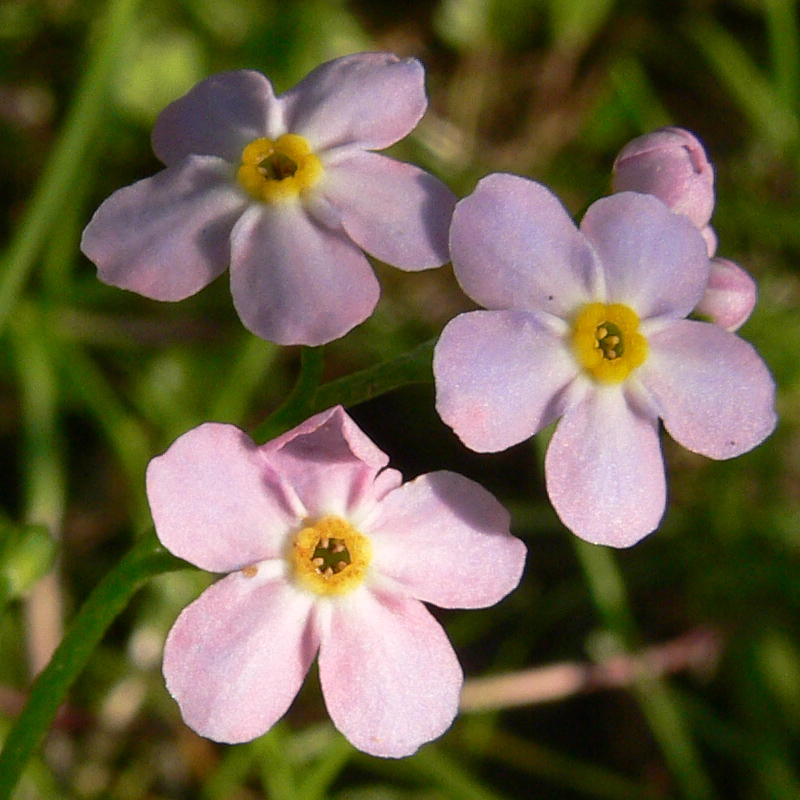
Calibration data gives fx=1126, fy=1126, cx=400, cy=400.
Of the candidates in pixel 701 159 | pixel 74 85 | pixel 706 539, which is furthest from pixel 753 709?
pixel 74 85

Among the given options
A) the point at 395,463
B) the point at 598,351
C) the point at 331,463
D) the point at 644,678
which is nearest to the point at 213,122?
the point at 331,463

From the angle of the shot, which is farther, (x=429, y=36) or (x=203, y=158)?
(x=429, y=36)

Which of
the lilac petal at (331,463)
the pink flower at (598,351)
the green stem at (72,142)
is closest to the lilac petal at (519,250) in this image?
the pink flower at (598,351)

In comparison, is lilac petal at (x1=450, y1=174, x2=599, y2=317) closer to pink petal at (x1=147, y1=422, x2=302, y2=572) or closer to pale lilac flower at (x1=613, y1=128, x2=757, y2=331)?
pale lilac flower at (x1=613, y1=128, x2=757, y2=331)

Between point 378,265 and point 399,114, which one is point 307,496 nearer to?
point 399,114

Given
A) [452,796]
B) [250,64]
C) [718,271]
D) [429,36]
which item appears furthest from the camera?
[429,36]

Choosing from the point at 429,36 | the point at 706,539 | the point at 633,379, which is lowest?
the point at 706,539

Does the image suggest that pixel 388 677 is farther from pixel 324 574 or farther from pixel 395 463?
pixel 395 463
